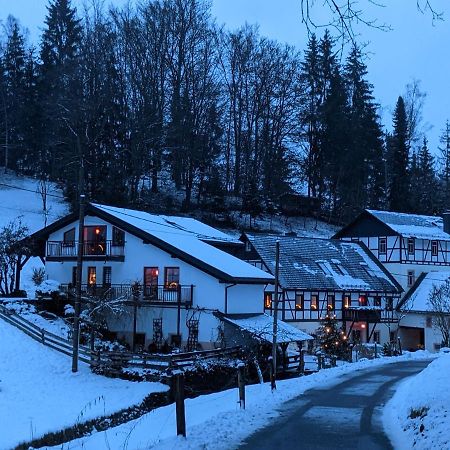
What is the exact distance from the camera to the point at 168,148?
5975cm

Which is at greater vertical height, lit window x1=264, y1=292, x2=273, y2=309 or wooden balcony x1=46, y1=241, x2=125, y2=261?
wooden balcony x1=46, y1=241, x2=125, y2=261

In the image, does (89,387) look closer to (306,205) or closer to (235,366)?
(235,366)

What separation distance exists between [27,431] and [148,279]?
17.9 meters

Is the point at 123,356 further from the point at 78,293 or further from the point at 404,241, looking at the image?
the point at 404,241

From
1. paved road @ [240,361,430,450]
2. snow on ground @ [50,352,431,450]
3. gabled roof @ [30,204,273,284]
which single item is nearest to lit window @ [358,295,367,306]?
gabled roof @ [30,204,273,284]

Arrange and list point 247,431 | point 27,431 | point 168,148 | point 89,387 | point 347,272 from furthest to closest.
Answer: point 168,148 < point 347,272 < point 89,387 < point 27,431 < point 247,431

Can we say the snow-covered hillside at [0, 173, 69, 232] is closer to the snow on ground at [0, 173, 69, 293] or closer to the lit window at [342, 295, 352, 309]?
the snow on ground at [0, 173, 69, 293]

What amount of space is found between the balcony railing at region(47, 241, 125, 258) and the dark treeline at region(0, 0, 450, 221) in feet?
45.2

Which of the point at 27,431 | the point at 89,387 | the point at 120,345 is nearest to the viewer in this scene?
the point at 27,431

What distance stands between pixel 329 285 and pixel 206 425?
114 feet

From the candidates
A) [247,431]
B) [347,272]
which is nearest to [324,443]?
[247,431]

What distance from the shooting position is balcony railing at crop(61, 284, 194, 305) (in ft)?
114

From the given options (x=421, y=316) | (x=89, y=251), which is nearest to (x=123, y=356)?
(x=89, y=251)

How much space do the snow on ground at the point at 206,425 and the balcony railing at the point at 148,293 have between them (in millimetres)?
11624
